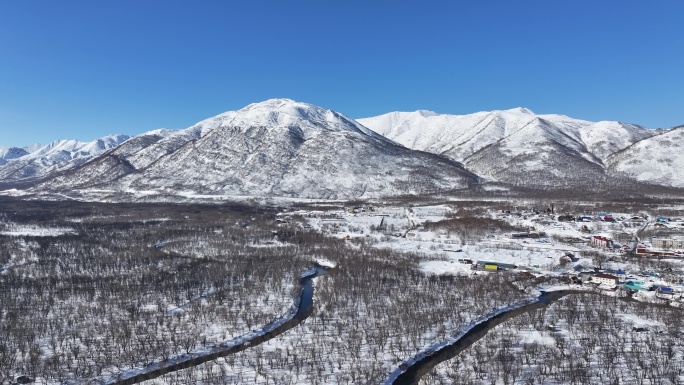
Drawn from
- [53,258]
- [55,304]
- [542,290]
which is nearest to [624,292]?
[542,290]

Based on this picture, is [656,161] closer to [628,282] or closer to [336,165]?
[336,165]

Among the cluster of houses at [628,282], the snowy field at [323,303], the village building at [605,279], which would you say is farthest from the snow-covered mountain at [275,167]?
the village building at [605,279]

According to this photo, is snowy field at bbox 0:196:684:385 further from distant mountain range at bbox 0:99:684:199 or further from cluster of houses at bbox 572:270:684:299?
distant mountain range at bbox 0:99:684:199

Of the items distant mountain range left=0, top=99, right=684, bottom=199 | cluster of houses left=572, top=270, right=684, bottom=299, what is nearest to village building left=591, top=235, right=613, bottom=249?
cluster of houses left=572, top=270, right=684, bottom=299

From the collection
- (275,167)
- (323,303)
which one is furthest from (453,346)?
(275,167)

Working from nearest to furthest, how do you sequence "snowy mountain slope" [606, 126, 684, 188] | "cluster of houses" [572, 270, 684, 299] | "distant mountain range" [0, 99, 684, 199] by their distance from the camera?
"cluster of houses" [572, 270, 684, 299] → "snowy mountain slope" [606, 126, 684, 188] → "distant mountain range" [0, 99, 684, 199]
